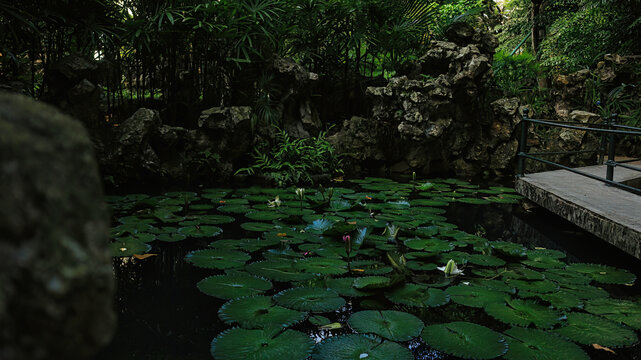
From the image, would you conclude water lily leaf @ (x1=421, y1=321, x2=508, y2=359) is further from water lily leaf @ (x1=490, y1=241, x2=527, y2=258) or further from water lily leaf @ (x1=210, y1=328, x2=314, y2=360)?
water lily leaf @ (x1=490, y1=241, x2=527, y2=258)

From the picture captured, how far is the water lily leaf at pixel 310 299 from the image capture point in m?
1.88

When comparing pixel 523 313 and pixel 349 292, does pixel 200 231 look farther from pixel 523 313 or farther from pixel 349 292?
pixel 523 313

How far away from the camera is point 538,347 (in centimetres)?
162

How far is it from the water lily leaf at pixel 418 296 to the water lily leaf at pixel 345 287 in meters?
0.14

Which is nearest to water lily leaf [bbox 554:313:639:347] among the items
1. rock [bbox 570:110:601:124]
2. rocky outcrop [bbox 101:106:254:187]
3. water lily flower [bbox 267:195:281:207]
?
water lily flower [bbox 267:195:281:207]

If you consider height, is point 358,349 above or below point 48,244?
below

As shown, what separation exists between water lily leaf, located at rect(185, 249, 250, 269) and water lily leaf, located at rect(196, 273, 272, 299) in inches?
7.5

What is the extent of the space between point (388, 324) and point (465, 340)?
0.31 metres

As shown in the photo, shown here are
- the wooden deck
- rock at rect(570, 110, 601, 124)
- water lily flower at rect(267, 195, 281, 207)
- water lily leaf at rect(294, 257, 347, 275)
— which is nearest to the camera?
water lily leaf at rect(294, 257, 347, 275)

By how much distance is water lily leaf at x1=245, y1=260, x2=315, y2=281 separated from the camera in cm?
222

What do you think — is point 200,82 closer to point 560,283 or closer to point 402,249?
point 402,249

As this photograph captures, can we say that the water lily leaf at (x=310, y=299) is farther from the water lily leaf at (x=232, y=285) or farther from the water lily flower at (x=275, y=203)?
the water lily flower at (x=275, y=203)

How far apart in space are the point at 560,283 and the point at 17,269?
2570 millimetres

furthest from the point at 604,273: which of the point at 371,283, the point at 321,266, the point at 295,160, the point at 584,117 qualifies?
the point at 584,117
